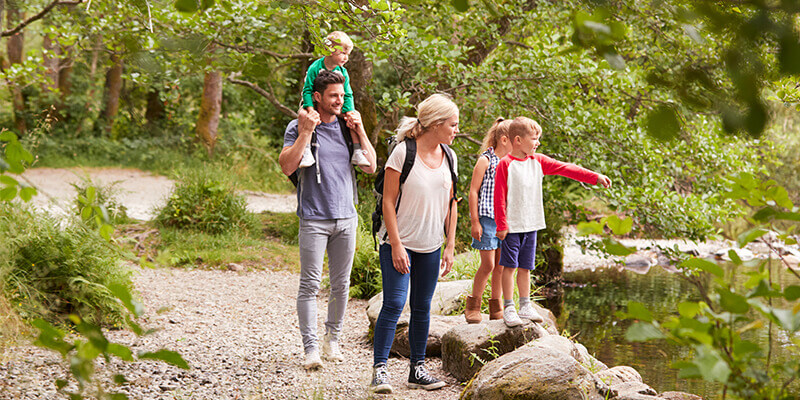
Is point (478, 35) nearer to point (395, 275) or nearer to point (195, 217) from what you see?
point (195, 217)

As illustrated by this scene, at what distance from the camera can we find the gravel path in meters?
3.48

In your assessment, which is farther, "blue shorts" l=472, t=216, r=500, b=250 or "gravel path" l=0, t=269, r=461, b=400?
"blue shorts" l=472, t=216, r=500, b=250

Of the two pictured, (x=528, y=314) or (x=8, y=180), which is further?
(x=528, y=314)

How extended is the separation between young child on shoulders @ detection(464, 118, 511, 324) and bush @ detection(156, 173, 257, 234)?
5.58 m

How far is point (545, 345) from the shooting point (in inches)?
145

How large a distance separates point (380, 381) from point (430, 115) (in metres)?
1.55

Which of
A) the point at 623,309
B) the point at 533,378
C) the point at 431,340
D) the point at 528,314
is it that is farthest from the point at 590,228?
the point at 623,309

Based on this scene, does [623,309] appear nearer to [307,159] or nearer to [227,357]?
[227,357]

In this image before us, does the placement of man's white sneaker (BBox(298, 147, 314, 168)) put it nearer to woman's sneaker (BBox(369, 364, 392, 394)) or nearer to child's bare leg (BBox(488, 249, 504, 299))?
woman's sneaker (BBox(369, 364, 392, 394))

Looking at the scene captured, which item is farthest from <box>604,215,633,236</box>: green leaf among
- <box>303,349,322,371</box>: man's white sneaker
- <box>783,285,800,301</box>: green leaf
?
<box>303,349,322,371</box>: man's white sneaker

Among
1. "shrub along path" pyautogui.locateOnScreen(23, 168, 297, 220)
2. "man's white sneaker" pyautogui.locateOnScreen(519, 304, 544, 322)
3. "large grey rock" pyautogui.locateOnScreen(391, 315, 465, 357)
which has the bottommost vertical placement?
"shrub along path" pyautogui.locateOnScreen(23, 168, 297, 220)

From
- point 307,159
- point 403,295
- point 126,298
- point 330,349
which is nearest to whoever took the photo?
point 126,298

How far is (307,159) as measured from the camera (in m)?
3.76

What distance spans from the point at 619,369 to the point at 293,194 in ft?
35.2
